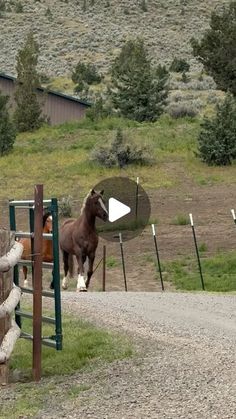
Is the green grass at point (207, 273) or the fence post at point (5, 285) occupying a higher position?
the fence post at point (5, 285)

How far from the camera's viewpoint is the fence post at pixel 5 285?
8719 mm

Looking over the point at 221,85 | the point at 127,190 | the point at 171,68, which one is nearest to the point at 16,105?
the point at 221,85

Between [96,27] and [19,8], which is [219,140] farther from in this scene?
[19,8]

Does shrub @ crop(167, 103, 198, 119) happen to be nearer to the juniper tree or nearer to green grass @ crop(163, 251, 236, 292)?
the juniper tree

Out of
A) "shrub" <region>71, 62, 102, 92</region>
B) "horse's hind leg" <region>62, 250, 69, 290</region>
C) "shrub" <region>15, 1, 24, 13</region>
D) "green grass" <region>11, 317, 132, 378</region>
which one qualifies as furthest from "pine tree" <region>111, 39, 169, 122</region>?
"shrub" <region>15, 1, 24, 13</region>

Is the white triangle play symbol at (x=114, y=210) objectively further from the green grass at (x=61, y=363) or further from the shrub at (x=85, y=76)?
the shrub at (x=85, y=76)

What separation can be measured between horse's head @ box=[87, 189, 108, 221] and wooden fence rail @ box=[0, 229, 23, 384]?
455 inches

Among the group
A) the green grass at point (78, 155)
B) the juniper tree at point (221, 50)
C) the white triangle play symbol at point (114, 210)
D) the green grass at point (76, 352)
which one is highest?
the green grass at point (76, 352)

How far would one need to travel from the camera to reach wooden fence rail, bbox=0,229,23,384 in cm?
859

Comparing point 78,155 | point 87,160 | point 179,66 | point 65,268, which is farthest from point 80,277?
point 179,66

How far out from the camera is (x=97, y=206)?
818 inches

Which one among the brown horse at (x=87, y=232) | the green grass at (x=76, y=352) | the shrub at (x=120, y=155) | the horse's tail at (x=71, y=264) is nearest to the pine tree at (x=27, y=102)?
the shrub at (x=120, y=155)

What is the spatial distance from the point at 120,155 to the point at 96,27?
69062 millimetres
